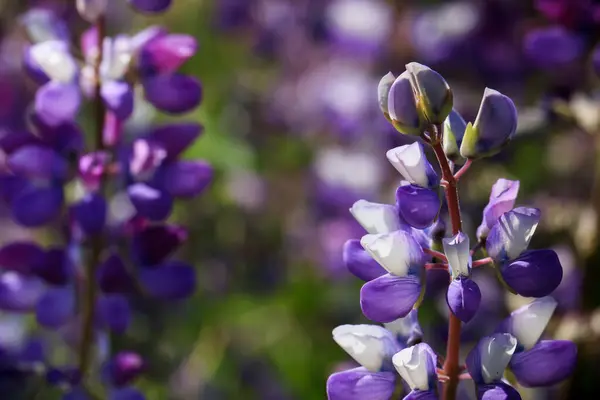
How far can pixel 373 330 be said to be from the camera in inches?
30.2

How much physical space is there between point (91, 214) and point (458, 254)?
1.47 feet

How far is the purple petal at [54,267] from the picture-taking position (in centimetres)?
103

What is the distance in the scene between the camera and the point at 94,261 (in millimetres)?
1039

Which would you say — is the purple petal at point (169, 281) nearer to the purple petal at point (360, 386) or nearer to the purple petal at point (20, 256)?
the purple petal at point (20, 256)

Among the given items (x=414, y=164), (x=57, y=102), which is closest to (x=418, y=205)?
(x=414, y=164)

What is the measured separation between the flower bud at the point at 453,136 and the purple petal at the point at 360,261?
0.11 meters

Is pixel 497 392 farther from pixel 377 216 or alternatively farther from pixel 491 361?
pixel 377 216

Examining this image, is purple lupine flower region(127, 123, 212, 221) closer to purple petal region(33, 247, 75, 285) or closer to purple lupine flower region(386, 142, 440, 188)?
purple petal region(33, 247, 75, 285)

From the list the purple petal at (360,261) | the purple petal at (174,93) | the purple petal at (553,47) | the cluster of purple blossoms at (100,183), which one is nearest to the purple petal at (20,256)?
the cluster of purple blossoms at (100,183)

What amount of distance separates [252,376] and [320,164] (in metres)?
0.58

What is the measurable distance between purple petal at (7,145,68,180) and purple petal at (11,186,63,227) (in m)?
0.02

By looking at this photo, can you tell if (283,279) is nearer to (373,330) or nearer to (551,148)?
(551,148)

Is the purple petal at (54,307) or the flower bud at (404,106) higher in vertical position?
the flower bud at (404,106)

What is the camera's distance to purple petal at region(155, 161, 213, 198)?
1012 millimetres
